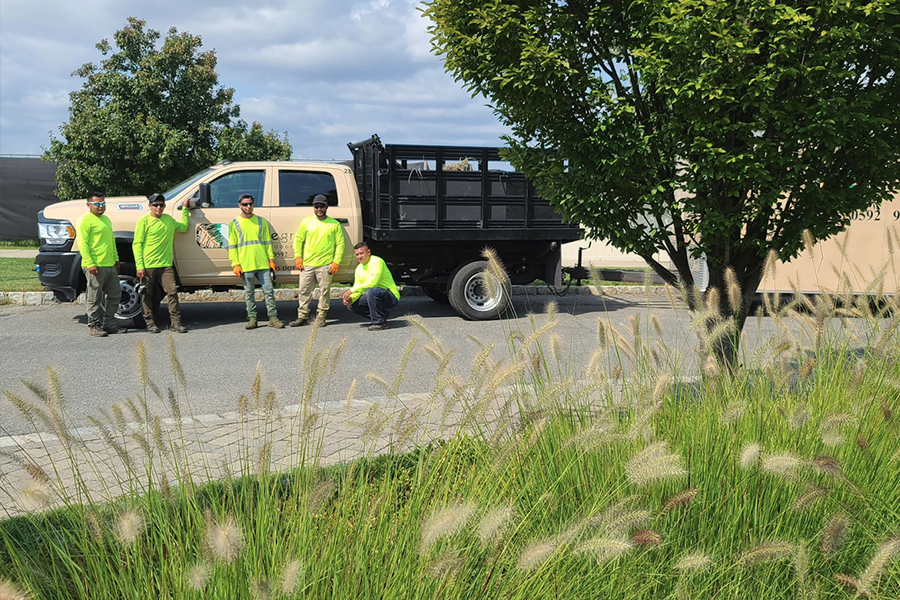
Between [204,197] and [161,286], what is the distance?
51.8 inches

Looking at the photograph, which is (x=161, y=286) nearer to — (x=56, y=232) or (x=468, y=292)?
(x=56, y=232)

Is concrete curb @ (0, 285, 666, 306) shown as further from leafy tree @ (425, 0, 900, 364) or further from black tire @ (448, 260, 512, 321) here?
leafy tree @ (425, 0, 900, 364)

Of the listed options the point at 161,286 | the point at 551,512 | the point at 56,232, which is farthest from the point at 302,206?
the point at 551,512

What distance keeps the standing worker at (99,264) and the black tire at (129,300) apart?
252 mm

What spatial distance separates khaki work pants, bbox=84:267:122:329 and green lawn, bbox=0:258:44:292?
3922 millimetres

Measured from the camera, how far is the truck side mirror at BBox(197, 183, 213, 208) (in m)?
10.0

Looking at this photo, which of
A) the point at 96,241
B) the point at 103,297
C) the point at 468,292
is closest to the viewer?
the point at 96,241

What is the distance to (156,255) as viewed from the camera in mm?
9602

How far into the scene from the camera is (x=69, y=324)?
1035cm

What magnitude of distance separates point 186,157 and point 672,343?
1341 cm

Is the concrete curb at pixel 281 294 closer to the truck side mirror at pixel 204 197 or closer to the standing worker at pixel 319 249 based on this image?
the truck side mirror at pixel 204 197

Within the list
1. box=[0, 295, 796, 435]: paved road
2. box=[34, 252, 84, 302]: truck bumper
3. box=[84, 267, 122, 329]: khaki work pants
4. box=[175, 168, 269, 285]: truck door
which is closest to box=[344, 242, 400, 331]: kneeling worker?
box=[0, 295, 796, 435]: paved road

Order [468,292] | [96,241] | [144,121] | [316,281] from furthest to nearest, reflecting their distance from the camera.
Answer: [144,121], [468,292], [316,281], [96,241]

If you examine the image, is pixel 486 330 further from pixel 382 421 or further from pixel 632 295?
pixel 382 421
